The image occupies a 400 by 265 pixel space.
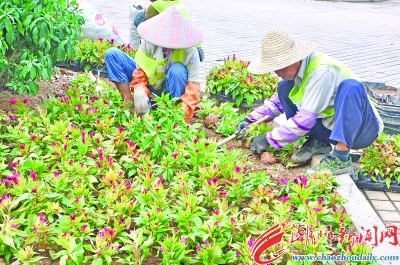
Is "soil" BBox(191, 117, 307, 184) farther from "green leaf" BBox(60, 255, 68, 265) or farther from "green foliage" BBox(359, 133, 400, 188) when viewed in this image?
"green leaf" BBox(60, 255, 68, 265)

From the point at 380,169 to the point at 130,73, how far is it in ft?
7.33

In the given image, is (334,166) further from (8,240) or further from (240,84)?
(8,240)

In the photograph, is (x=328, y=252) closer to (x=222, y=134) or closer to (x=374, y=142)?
(x=374, y=142)

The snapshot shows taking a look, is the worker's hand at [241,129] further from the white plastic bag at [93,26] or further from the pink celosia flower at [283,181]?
the white plastic bag at [93,26]

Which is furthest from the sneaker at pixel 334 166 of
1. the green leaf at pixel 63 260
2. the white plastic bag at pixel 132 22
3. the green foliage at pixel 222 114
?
the white plastic bag at pixel 132 22

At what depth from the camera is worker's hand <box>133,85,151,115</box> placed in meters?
4.12

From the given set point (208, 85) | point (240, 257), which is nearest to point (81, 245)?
point (240, 257)

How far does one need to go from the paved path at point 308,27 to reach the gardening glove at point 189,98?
7.26 feet

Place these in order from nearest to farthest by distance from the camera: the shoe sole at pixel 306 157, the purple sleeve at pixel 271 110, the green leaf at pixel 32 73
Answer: the green leaf at pixel 32 73 < the shoe sole at pixel 306 157 < the purple sleeve at pixel 271 110

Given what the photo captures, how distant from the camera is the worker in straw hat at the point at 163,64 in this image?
3938 millimetres

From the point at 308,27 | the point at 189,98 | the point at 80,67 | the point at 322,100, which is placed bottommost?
the point at 308,27

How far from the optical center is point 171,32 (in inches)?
155

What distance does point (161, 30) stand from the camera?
3945 millimetres

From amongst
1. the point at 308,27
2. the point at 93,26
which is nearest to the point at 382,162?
the point at 93,26
